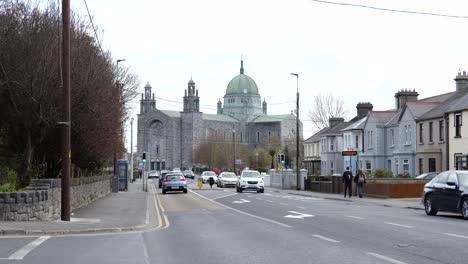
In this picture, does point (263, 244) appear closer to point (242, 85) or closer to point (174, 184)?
point (174, 184)

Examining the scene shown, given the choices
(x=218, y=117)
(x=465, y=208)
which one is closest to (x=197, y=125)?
(x=218, y=117)

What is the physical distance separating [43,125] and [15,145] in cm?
317

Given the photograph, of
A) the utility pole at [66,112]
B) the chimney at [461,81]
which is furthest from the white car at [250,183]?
the utility pole at [66,112]

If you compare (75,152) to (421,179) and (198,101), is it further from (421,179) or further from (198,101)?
(198,101)

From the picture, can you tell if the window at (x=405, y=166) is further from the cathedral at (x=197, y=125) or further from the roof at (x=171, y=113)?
the roof at (x=171, y=113)

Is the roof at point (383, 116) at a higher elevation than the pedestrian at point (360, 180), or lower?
higher

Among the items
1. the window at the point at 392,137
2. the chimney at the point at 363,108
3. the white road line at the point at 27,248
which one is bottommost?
the white road line at the point at 27,248

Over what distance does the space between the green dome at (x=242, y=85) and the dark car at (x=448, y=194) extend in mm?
145580

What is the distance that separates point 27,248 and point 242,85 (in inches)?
6187

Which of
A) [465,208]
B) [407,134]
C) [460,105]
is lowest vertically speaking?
[465,208]

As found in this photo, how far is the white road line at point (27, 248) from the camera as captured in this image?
478 inches

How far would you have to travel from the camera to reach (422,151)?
50781 millimetres

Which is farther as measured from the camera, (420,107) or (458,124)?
(420,107)

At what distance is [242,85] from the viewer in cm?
16975
